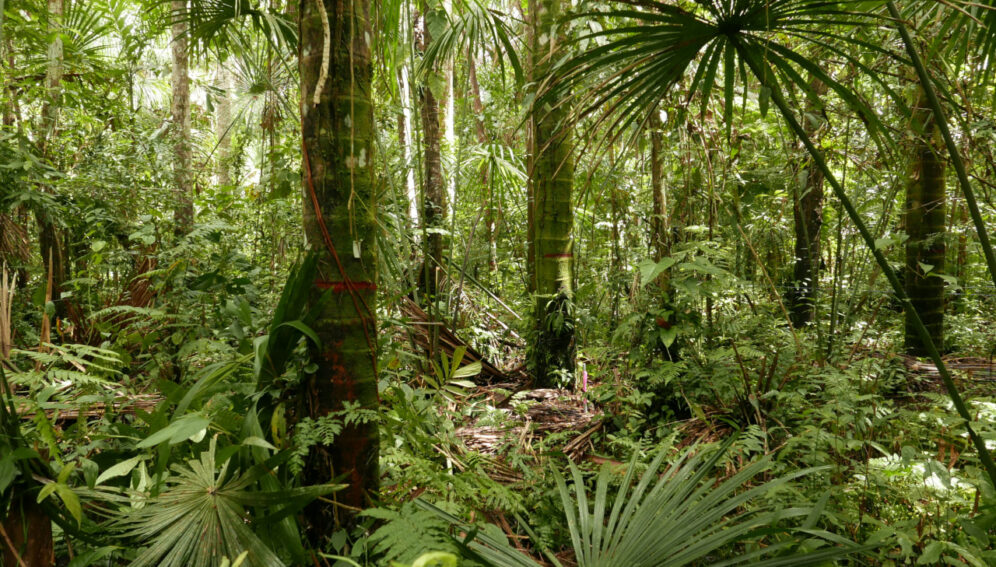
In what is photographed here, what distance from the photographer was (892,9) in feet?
4.99

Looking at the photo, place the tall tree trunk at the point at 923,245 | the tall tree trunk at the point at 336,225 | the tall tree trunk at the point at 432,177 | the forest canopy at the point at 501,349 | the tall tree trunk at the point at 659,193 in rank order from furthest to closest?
the tall tree trunk at the point at 432,177 < the tall tree trunk at the point at 923,245 < the tall tree trunk at the point at 659,193 < the tall tree trunk at the point at 336,225 < the forest canopy at the point at 501,349

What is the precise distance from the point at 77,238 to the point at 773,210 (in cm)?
616

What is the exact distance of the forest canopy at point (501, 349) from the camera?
4.65 feet

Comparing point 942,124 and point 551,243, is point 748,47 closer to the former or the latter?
point 942,124

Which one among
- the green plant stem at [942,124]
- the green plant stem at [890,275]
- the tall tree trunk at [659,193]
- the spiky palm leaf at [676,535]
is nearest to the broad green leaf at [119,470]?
Answer: the spiky palm leaf at [676,535]

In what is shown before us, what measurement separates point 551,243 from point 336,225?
2.23 metres

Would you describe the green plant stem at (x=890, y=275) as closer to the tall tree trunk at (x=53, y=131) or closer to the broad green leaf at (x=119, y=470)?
the broad green leaf at (x=119, y=470)

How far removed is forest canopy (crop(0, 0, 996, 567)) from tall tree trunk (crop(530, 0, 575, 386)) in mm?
21

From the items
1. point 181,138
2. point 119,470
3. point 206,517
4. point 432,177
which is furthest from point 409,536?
point 432,177

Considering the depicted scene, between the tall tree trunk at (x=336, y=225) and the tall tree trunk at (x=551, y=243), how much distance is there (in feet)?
6.74

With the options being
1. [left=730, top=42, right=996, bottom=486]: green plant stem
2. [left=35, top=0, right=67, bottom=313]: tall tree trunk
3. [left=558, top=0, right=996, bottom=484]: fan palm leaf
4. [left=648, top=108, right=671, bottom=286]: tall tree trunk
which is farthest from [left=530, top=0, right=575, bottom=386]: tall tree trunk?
[left=35, top=0, right=67, bottom=313]: tall tree trunk

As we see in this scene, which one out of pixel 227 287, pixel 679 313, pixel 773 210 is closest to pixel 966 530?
pixel 679 313

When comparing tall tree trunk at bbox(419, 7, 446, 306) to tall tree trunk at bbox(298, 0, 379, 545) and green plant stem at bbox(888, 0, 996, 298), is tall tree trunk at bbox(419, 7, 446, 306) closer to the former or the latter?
tall tree trunk at bbox(298, 0, 379, 545)

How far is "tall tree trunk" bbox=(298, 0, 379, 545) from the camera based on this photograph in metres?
1.56
